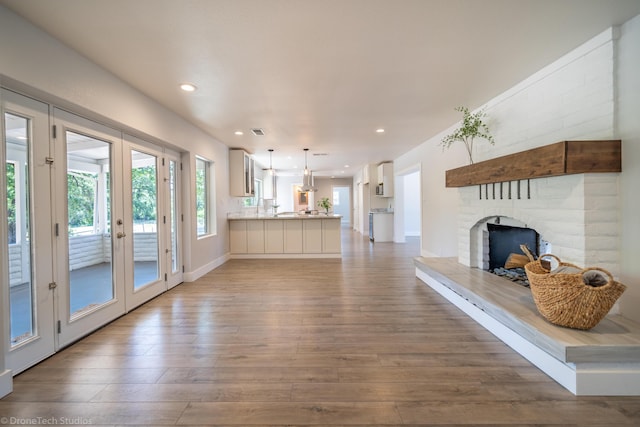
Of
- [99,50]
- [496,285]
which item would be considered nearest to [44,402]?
[99,50]

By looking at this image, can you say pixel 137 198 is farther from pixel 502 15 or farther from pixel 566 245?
pixel 566 245

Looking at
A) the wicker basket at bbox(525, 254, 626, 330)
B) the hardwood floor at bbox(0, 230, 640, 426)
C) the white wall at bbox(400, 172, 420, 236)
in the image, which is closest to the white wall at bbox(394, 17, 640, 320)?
the wicker basket at bbox(525, 254, 626, 330)

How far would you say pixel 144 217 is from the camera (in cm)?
345

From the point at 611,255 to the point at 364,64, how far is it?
2.54 meters

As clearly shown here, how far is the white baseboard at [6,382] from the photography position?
1.72 m

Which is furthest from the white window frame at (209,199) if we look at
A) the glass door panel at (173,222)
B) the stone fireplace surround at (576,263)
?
the stone fireplace surround at (576,263)

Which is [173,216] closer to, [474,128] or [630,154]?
→ [474,128]

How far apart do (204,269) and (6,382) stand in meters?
3.16

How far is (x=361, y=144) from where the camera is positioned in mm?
6090

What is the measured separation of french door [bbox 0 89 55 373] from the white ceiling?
729 millimetres

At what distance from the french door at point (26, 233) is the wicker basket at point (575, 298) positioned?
11.9 feet

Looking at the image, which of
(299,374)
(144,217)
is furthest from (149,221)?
(299,374)

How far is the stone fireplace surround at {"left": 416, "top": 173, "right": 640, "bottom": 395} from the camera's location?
166cm

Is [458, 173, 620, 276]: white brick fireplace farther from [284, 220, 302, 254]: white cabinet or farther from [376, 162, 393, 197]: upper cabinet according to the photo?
[376, 162, 393, 197]: upper cabinet
